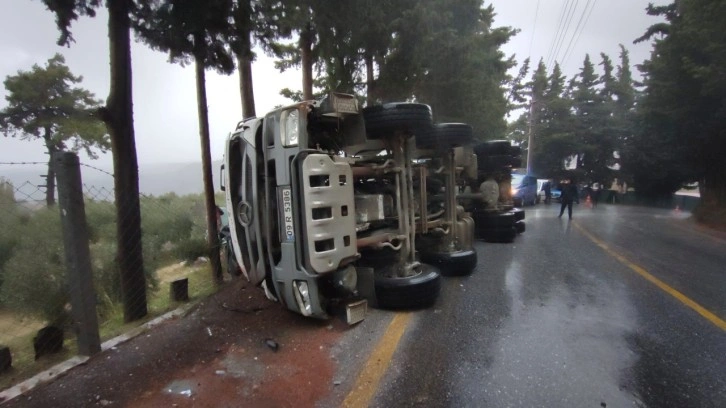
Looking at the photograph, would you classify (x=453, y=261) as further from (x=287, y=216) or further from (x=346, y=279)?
(x=287, y=216)

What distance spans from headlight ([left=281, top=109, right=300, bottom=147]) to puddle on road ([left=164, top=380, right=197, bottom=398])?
2.12m

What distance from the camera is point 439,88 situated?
12.2 metres

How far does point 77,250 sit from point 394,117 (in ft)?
10.4

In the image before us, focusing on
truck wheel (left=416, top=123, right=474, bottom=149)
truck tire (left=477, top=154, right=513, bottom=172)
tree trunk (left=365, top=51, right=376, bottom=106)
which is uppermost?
tree trunk (left=365, top=51, right=376, bottom=106)

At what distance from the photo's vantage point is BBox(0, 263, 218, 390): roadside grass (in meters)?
3.24

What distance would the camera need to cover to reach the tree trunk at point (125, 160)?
14.5 ft

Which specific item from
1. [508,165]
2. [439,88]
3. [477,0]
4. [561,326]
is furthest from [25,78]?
[561,326]

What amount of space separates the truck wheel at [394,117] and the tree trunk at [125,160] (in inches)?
114

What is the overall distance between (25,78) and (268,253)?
17728 mm

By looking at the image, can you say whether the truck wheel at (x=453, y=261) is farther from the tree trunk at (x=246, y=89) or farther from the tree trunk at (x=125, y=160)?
the tree trunk at (x=246, y=89)

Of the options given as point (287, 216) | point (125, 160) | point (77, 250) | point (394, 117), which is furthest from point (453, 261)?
point (125, 160)

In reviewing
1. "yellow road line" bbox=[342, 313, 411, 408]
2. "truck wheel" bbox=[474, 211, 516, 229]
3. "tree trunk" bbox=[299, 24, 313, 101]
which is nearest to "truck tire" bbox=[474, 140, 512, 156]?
"truck wheel" bbox=[474, 211, 516, 229]

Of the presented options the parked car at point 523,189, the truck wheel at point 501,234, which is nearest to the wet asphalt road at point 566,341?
the truck wheel at point 501,234

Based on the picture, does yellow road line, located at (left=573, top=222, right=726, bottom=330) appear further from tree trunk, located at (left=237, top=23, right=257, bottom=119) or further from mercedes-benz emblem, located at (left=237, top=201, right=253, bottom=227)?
tree trunk, located at (left=237, top=23, right=257, bottom=119)
